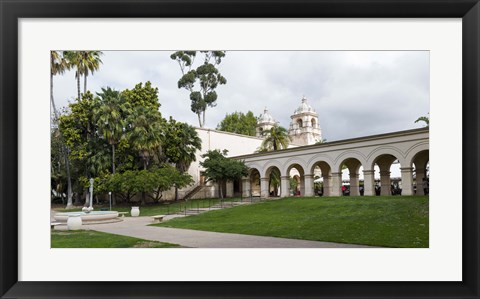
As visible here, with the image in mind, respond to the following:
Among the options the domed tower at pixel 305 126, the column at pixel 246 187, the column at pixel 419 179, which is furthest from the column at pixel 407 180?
the domed tower at pixel 305 126

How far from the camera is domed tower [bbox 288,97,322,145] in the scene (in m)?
58.4

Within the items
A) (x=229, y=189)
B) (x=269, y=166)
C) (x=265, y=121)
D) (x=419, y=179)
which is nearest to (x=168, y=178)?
(x=269, y=166)

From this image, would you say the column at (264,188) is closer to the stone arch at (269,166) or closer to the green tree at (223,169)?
the stone arch at (269,166)

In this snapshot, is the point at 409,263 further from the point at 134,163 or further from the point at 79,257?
the point at 134,163

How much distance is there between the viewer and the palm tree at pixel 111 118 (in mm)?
29172

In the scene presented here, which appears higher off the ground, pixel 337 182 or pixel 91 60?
pixel 91 60

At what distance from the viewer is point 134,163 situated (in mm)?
32062

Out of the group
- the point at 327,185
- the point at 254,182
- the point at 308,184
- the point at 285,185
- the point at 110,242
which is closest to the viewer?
the point at 110,242

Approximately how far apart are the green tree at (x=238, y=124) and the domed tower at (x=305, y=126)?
21.5ft
